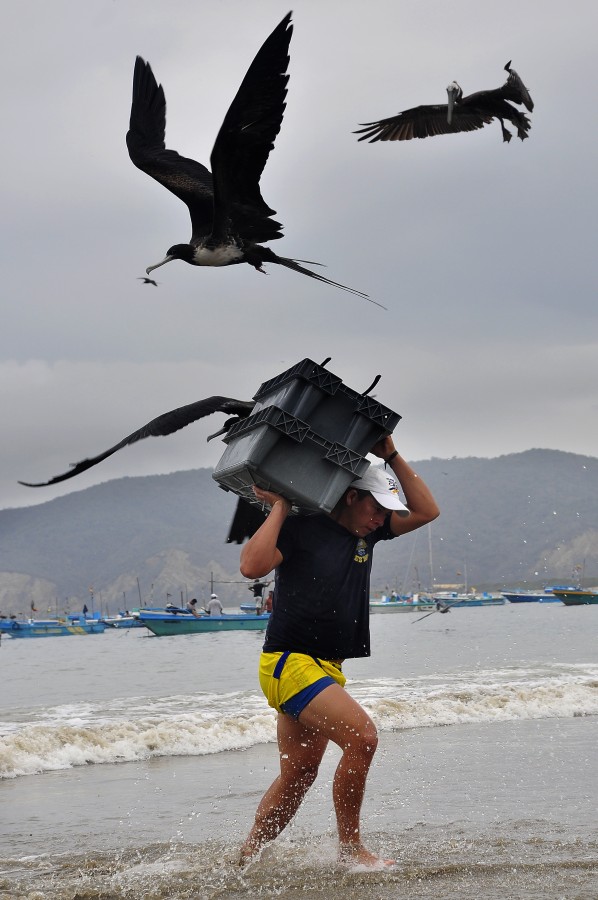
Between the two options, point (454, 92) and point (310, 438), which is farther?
point (454, 92)

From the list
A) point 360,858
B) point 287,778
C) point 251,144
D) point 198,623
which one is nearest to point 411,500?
point 287,778

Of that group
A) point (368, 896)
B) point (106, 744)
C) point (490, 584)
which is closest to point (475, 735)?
point (106, 744)

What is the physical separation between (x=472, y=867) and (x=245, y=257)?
18.1ft

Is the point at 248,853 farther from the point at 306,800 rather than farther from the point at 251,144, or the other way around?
the point at 251,144

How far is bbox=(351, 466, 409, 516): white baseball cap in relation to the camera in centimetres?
494

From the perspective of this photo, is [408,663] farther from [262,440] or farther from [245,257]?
[262,440]

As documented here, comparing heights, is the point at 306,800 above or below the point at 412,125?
below

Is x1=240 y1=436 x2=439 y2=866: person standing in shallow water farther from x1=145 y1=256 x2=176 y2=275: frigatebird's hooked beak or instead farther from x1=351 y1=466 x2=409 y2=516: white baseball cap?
x1=145 y1=256 x2=176 y2=275: frigatebird's hooked beak

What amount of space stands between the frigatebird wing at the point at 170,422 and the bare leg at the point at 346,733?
136cm

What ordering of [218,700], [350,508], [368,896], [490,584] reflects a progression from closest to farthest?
[368,896]
[350,508]
[218,700]
[490,584]

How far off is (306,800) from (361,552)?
2.69 m

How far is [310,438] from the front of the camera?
4836 mm

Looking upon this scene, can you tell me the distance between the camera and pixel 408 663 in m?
22.8

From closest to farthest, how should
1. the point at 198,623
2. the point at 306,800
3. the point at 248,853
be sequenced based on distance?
the point at 248,853 < the point at 306,800 < the point at 198,623
